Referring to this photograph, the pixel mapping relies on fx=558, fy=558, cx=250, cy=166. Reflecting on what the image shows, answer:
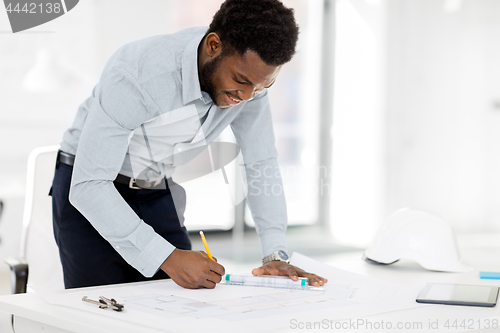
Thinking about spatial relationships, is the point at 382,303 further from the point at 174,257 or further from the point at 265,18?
the point at 265,18

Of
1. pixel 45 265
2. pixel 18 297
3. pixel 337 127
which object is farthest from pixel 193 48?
pixel 337 127

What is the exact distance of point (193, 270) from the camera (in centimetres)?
115

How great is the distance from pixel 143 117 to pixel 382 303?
62cm

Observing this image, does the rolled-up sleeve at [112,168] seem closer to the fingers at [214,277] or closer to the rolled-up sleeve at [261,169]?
the fingers at [214,277]

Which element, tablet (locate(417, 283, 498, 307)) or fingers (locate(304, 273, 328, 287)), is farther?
fingers (locate(304, 273, 328, 287))

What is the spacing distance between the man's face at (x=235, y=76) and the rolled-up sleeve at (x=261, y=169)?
0.81 ft

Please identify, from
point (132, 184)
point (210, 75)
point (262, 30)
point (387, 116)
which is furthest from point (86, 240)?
point (387, 116)

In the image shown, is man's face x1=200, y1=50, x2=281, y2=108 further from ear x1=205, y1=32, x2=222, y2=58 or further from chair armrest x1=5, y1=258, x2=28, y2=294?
chair armrest x1=5, y1=258, x2=28, y2=294

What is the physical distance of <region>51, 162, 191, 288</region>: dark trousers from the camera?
4.68 ft

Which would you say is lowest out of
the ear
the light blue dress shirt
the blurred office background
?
the blurred office background

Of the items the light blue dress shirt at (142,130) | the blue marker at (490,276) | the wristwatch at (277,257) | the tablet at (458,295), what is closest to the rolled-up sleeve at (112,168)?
the light blue dress shirt at (142,130)

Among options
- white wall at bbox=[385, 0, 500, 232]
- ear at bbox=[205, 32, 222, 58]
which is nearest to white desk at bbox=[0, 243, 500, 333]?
ear at bbox=[205, 32, 222, 58]

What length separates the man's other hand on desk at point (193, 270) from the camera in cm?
114

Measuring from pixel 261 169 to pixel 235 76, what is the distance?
412 millimetres
